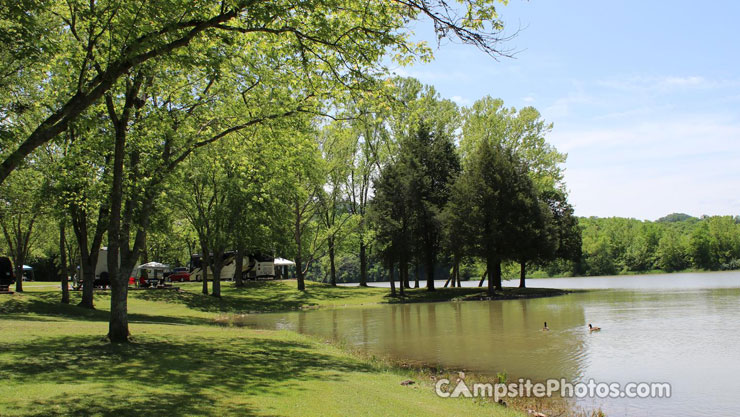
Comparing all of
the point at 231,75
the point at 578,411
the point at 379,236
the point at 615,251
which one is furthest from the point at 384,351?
the point at 615,251

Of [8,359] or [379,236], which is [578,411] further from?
[379,236]

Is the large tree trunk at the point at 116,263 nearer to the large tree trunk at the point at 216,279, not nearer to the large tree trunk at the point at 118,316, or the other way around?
the large tree trunk at the point at 118,316

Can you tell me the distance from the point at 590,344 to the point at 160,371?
15.3 m

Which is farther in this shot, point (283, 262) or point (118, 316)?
point (283, 262)

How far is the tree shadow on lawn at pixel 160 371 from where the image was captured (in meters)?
7.78

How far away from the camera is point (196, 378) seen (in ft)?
33.3

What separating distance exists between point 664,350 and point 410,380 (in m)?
10.7

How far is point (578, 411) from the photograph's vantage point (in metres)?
10.7

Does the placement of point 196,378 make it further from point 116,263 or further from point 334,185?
point 334,185

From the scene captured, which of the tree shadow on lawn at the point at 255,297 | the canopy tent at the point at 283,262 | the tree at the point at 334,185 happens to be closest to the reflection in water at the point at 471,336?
the tree shadow on lawn at the point at 255,297

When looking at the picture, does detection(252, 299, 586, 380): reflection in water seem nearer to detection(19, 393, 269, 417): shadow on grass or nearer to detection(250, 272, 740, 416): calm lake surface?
detection(250, 272, 740, 416): calm lake surface

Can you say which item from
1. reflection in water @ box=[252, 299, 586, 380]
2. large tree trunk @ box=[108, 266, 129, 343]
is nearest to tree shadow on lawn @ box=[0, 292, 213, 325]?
reflection in water @ box=[252, 299, 586, 380]

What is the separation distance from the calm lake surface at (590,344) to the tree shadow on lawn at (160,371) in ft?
17.1

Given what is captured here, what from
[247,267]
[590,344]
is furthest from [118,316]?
[247,267]
